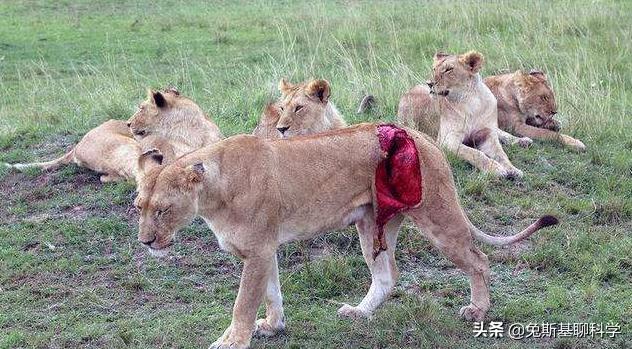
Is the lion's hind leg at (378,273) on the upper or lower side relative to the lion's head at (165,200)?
lower

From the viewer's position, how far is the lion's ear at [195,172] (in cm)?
341

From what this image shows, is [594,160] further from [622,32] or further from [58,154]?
[622,32]

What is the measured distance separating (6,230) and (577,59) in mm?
4815

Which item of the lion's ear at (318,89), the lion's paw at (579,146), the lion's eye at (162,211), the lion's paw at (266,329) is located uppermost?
the lion's eye at (162,211)

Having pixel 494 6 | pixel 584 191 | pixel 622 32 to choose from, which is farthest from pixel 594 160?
pixel 494 6

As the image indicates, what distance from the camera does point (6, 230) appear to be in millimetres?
5109

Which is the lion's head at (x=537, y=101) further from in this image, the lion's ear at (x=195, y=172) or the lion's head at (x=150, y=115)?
the lion's ear at (x=195, y=172)

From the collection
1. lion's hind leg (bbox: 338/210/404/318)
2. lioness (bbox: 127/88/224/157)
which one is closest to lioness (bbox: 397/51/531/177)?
lioness (bbox: 127/88/224/157)

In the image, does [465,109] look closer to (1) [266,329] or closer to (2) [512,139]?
(2) [512,139]

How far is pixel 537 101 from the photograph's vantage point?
6.54 metres

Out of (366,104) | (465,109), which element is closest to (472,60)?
(465,109)

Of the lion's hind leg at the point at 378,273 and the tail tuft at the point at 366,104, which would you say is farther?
the tail tuft at the point at 366,104

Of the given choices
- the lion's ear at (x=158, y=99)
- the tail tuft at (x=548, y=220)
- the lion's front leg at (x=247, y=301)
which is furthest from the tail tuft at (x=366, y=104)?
the lion's front leg at (x=247, y=301)

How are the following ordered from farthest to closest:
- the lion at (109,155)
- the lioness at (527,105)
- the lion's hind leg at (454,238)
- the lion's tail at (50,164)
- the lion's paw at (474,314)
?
the lioness at (527,105) < the lion's tail at (50,164) < the lion at (109,155) < the lion's paw at (474,314) < the lion's hind leg at (454,238)
